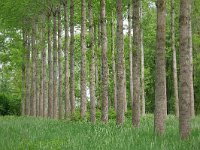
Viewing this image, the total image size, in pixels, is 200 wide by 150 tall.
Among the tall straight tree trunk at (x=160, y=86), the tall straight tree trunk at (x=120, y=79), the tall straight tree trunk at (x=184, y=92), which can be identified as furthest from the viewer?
the tall straight tree trunk at (x=120, y=79)

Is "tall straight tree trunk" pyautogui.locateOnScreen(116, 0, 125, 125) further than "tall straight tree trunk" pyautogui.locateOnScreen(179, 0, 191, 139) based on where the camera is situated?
Yes

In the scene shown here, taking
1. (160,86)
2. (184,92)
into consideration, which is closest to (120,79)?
(160,86)

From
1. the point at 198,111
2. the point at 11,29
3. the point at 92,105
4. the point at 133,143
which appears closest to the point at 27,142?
the point at 133,143

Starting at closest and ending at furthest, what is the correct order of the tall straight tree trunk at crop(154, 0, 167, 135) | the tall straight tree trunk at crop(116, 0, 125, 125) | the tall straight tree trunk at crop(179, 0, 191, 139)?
1. the tall straight tree trunk at crop(179, 0, 191, 139)
2. the tall straight tree trunk at crop(154, 0, 167, 135)
3. the tall straight tree trunk at crop(116, 0, 125, 125)

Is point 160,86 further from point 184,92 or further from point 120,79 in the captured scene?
point 120,79

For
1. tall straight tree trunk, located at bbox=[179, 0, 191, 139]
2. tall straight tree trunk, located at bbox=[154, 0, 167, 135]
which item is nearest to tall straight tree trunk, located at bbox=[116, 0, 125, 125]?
tall straight tree trunk, located at bbox=[154, 0, 167, 135]

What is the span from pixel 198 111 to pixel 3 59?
20.4 m

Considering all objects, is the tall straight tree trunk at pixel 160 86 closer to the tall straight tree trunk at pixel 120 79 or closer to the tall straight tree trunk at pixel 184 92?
the tall straight tree trunk at pixel 184 92

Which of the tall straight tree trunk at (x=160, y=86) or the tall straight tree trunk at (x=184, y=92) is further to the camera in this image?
the tall straight tree trunk at (x=160, y=86)

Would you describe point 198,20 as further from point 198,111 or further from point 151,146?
point 151,146

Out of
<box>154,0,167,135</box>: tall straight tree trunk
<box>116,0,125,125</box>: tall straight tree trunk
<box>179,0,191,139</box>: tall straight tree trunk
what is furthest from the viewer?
<box>116,0,125,125</box>: tall straight tree trunk

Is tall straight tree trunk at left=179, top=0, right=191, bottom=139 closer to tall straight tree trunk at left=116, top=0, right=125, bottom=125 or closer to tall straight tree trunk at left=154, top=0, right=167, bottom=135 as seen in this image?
tall straight tree trunk at left=154, top=0, right=167, bottom=135

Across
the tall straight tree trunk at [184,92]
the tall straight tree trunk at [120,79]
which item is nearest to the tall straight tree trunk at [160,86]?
the tall straight tree trunk at [184,92]

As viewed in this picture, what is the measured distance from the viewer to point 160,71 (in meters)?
10.9
